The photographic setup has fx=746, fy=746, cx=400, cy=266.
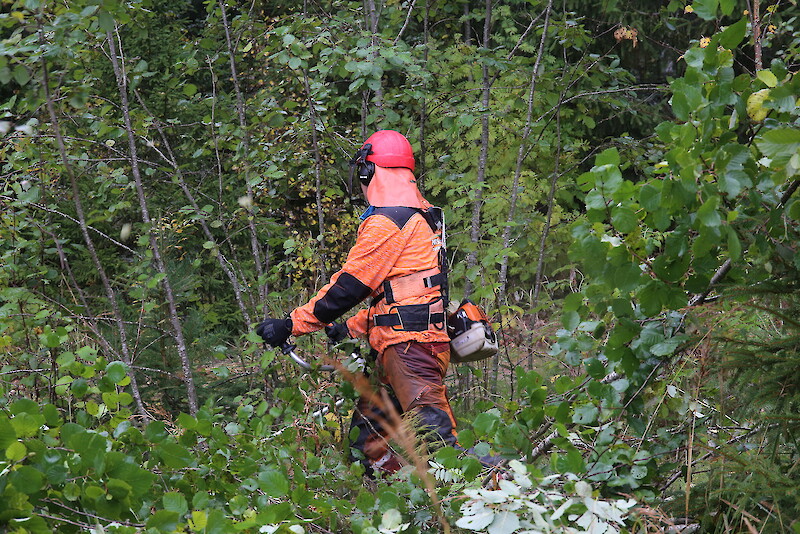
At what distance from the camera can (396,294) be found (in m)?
3.83

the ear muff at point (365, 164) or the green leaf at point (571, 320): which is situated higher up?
the green leaf at point (571, 320)

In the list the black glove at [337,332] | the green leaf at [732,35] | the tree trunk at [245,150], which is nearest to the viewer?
the green leaf at [732,35]

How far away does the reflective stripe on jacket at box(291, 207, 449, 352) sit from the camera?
148 inches

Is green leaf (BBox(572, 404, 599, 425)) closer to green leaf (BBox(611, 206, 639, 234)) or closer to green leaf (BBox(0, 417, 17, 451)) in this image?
green leaf (BBox(611, 206, 639, 234))

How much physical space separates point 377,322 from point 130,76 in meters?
1.96

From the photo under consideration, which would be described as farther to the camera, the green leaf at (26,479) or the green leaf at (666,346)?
the green leaf at (666,346)

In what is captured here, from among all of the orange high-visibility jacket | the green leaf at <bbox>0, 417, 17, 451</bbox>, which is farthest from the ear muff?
the green leaf at <bbox>0, 417, 17, 451</bbox>

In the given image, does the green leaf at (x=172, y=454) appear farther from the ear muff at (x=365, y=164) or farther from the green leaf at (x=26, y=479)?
the ear muff at (x=365, y=164)

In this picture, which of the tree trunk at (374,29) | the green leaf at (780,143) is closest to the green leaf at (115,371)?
the green leaf at (780,143)

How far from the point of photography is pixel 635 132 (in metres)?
10.3

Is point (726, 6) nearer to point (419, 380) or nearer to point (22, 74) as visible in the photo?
point (22, 74)

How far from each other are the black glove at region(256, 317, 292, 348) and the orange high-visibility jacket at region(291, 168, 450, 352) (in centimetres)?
5

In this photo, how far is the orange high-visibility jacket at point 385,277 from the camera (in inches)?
148

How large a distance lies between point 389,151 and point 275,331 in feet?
3.65
